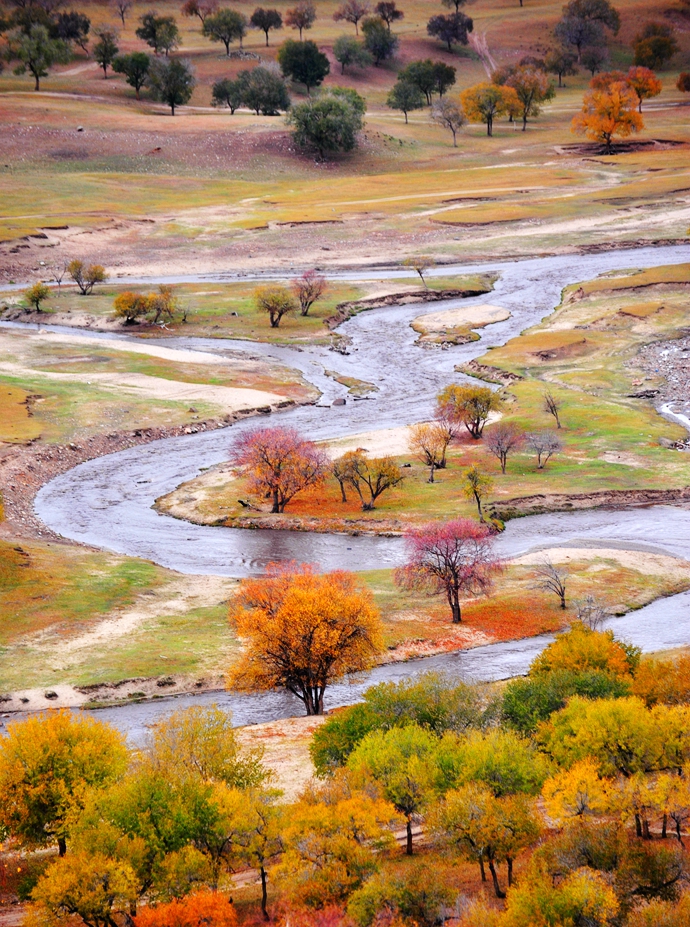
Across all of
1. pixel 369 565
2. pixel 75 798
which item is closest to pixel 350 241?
pixel 369 565

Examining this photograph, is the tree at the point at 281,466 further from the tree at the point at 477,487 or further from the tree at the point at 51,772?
the tree at the point at 51,772

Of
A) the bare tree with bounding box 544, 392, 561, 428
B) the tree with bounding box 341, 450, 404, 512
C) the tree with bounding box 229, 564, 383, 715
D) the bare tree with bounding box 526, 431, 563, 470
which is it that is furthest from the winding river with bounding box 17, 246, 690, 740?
the bare tree with bounding box 544, 392, 561, 428

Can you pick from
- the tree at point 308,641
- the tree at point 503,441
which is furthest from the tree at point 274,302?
the tree at point 308,641

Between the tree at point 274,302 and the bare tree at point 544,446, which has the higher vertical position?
the tree at point 274,302

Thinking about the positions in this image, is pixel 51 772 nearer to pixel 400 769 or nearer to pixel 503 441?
pixel 400 769

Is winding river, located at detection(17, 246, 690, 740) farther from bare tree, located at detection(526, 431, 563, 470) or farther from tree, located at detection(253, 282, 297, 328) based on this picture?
bare tree, located at detection(526, 431, 563, 470)
